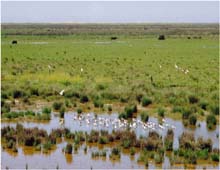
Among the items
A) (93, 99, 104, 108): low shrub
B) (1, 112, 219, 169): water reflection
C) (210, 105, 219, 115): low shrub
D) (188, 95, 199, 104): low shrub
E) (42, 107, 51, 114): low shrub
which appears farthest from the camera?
(188, 95, 199, 104): low shrub

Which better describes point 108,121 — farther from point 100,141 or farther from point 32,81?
point 32,81

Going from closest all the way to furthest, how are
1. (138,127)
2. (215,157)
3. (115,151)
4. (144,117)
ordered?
(215,157)
(115,151)
(138,127)
(144,117)

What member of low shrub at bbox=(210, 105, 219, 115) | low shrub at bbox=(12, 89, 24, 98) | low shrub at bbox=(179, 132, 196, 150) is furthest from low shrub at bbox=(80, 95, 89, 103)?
low shrub at bbox=(179, 132, 196, 150)

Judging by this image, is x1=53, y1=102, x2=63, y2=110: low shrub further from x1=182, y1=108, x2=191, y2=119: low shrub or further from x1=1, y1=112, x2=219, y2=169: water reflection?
x1=1, y1=112, x2=219, y2=169: water reflection

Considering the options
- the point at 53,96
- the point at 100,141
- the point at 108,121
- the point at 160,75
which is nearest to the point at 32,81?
the point at 53,96

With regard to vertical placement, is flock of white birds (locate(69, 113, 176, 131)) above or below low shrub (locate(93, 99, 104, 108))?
above

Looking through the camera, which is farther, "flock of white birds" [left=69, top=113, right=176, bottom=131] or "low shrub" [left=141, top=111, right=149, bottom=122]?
"low shrub" [left=141, top=111, right=149, bottom=122]

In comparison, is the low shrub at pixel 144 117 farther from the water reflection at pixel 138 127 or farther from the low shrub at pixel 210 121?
the low shrub at pixel 210 121

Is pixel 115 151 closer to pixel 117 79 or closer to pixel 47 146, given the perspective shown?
pixel 47 146

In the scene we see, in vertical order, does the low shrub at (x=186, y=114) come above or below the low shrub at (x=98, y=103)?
above

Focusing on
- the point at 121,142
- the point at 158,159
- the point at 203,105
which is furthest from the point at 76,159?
the point at 203,105

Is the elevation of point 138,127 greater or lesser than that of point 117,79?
greater

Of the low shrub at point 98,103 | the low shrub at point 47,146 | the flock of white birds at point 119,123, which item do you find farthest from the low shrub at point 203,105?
the low shrub at point 47,146

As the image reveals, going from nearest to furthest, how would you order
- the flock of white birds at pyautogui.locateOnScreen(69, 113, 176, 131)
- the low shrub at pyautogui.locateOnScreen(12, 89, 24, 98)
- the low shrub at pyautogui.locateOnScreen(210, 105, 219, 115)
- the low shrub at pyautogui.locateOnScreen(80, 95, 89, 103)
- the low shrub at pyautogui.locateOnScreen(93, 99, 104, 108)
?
the flock of white birds at pyautogui.locateOnScreen(69, 113, 176, 131) → the low shrub at pyautogui.locateOnScreen(210, 105, 219, 115) → the low shrub at pyautogui.locateOnScreen(93, 99, 104, 108) → the low shrub at pyautogui.locateOnScreen(80, 95, 89, 103) → the low shrub at pyautogui.locateOnScreen(12, 89, 24, 98)
